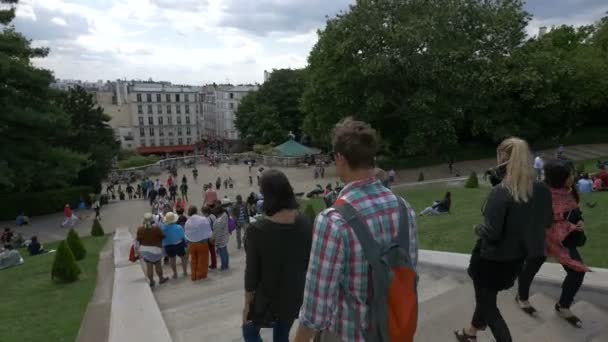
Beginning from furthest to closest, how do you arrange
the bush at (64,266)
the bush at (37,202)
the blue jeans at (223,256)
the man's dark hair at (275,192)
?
1. the bush at (37,202)
2. the bush at (64,266)
3. the blue jeans at (223,256)
4. the man's dark hair at (275,192)

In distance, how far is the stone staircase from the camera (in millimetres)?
3861

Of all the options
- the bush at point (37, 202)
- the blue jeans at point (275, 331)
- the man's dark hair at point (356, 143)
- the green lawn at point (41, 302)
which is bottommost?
the bush at point (37, 202)

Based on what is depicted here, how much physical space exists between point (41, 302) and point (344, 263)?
27.2ft

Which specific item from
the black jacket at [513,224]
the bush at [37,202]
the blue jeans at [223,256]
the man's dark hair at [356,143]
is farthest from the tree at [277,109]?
the man's dark hair at [356,143]

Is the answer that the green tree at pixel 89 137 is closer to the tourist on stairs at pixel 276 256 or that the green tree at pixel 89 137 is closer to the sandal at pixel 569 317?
the tourist on stairs at pixel 276 256

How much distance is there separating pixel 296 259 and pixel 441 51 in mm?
25520

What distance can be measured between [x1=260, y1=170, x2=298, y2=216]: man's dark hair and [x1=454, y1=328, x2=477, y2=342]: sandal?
191 cm

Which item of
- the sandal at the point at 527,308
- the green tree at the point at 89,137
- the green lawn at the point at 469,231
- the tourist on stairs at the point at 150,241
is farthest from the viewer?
the green tree at the point at 89,137

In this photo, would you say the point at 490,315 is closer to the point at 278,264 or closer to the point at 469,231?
the point at 278,264

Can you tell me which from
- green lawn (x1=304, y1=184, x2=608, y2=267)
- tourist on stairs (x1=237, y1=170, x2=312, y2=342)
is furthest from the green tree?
tourist on stairs (x1=237, y1=170, x2=312, y2=342)

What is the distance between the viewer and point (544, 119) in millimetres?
33438

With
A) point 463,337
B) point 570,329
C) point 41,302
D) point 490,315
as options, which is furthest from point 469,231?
point 41,302

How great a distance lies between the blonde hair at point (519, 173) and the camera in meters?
3.24

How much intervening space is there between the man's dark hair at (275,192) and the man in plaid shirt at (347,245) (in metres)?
0.95
